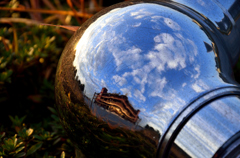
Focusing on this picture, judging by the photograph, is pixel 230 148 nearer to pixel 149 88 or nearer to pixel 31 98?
pixel 149 88

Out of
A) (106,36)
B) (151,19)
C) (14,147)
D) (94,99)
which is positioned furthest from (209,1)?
(14,147)

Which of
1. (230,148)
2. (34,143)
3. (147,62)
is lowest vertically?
(34,143)

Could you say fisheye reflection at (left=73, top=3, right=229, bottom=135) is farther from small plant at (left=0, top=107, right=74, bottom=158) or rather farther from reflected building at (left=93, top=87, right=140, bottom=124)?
small plant at (left=0, top=107, right=74, bottom=158)

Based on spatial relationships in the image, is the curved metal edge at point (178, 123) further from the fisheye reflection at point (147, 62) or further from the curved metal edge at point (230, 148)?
the curved metal edge at point (230, 148)

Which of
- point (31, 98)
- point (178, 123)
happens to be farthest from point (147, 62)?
point (31, 98)

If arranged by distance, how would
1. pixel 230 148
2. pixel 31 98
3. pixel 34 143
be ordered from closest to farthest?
pixel 230 148 < pixel 34 143 < pixel 31 98

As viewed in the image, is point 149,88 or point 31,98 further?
point 31,98

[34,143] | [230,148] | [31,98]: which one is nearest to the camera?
[230,148]

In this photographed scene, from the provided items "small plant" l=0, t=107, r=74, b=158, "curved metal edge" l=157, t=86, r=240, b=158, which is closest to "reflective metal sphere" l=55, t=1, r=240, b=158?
"curved metal edge" l=157, t=86, r=240, b=158

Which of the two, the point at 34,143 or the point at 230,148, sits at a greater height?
the point at 230,148
